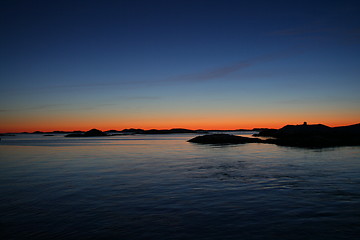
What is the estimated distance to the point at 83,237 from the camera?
785 centimetres

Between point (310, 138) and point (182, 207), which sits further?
point (310, 138)

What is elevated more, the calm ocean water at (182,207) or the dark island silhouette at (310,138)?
the dark island silhouette at (310,138)

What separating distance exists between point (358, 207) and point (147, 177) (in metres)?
12.9

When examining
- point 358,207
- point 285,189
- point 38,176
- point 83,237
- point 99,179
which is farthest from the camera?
point 38,176

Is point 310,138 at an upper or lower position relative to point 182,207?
upper

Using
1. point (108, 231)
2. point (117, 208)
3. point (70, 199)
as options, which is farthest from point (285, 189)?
point (70, 199)

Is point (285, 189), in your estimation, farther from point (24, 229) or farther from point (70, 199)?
point (24, 229)

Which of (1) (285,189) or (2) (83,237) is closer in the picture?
(2) (83,237)

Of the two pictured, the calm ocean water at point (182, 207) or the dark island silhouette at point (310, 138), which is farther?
the dark island silhouette at point (310, 138)

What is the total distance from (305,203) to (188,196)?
18.3 ft

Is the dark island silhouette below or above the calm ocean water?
above

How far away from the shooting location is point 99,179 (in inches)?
706

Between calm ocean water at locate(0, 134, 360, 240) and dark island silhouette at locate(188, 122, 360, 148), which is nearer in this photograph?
calm ocean water at locate(0, 134, 360, 240)

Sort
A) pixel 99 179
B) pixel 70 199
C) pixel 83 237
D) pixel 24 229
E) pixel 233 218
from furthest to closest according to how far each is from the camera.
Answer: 1. pixel 99 179
2. pixel 70 199
3. pixel 233 218
4. pixel 24 229
5. pixel 83 237
